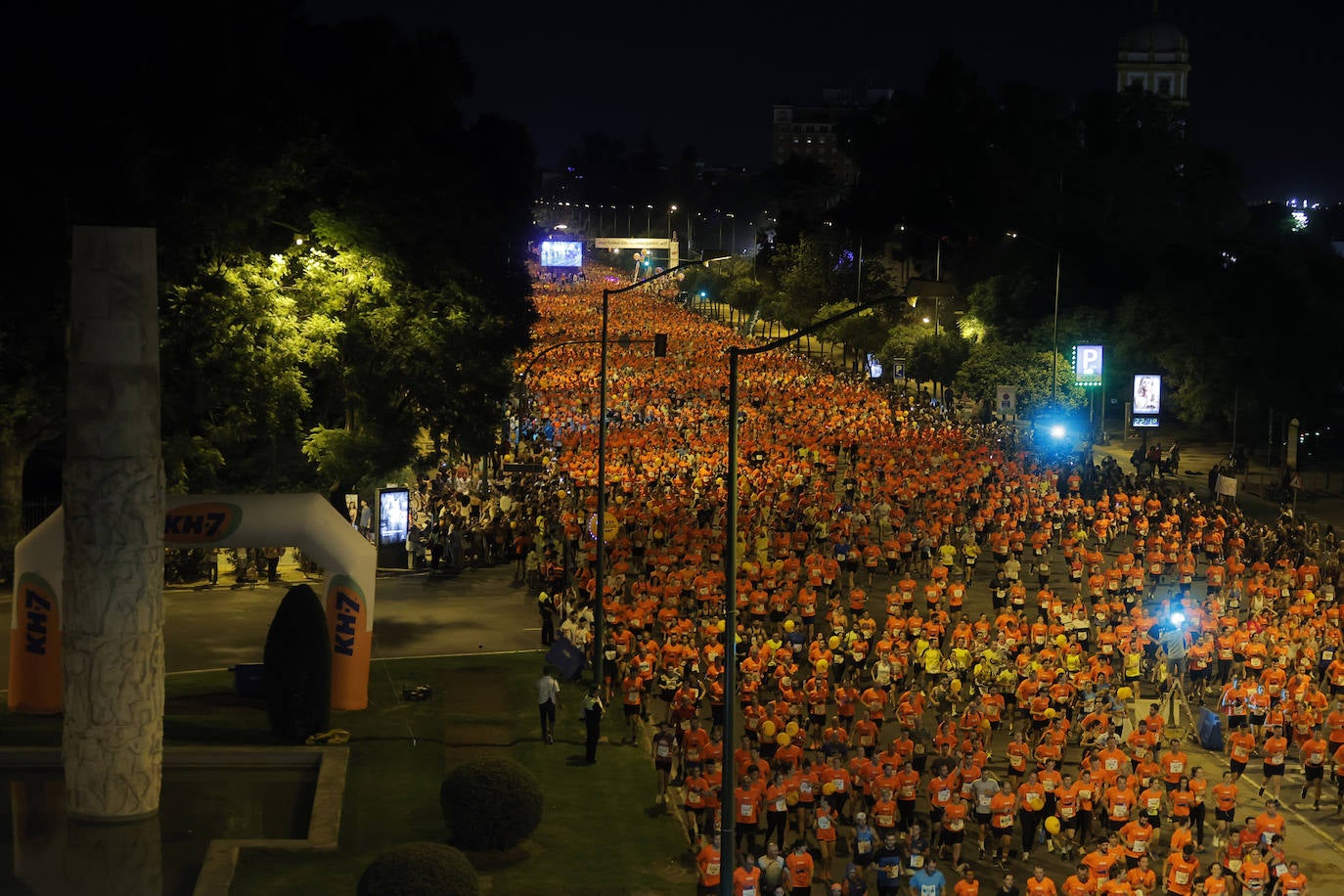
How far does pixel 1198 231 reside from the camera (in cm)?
8981

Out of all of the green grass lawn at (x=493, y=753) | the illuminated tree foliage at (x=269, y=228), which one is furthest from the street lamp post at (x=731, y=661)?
the illuminated tree foliage at (x=269, y=228)

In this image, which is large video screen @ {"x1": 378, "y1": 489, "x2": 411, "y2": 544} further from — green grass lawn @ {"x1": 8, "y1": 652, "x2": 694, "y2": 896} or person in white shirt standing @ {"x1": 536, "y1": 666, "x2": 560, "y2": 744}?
person in white shirt standing @ {"x1": 536, "y1": 666, "x2": 560, "y2": 744}

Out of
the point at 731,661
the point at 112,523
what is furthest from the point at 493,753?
the point at 731,661

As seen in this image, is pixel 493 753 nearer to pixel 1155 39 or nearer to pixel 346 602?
pixel 346 602

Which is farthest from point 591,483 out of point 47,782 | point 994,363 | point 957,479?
point 994,363

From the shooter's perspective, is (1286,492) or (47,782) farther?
(1286,492)

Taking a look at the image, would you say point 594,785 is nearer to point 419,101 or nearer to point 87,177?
point 87,177

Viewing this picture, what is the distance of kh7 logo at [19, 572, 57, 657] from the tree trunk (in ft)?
34.4

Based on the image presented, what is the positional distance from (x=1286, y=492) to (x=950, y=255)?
5312cm

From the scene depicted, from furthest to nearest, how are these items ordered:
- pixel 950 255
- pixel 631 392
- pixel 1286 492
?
pixel 950 255
pixel 631 392
pixel 1286 492

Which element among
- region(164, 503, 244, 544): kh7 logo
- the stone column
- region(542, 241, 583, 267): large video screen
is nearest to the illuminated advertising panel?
region(164, 503, 244, 544): kh7 logo

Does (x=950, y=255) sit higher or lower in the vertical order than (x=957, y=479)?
higher

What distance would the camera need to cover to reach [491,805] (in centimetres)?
1980

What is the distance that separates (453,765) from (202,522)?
5.36 metres
